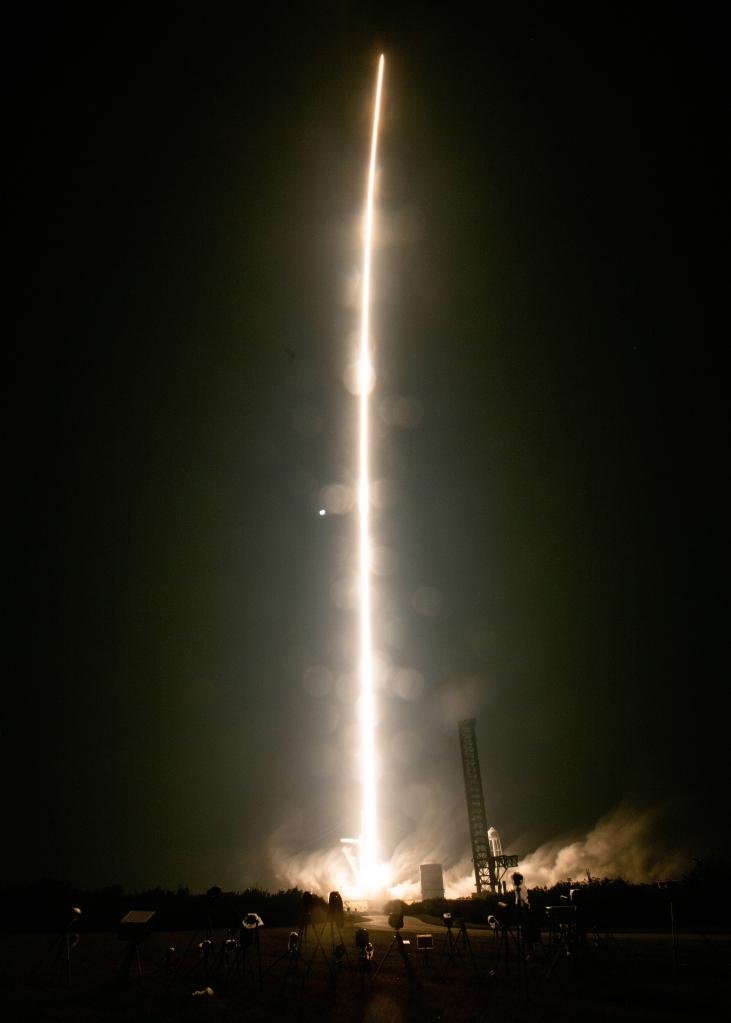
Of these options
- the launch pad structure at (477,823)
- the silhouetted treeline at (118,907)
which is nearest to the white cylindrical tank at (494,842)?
the launch pad structure at (477,823)

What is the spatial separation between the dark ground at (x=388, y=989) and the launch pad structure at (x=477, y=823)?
102ft

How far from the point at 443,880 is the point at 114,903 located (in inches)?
1070

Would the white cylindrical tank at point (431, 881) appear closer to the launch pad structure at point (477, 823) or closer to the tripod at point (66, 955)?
the launch pad structure at point (477, 823)

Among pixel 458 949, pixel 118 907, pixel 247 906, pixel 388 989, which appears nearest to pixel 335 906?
pixel 388 989

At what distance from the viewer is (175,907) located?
2641cm

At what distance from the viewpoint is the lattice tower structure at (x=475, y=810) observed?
147 feet

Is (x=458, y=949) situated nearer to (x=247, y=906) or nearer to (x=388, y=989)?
(x=388, y=989)

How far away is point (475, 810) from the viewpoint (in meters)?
46.9

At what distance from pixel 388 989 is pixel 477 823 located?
128ft

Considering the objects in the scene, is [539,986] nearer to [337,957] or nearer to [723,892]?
[337,957]

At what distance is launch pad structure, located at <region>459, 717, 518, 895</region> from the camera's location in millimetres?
44094

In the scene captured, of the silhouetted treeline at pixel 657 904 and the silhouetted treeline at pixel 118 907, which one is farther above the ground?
the silhouetted treeline at pixel 118 907

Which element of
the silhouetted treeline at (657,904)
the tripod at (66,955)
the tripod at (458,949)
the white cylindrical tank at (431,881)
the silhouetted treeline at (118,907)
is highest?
the tripod at (66,955)

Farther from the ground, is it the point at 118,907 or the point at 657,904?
the point at 118,907
